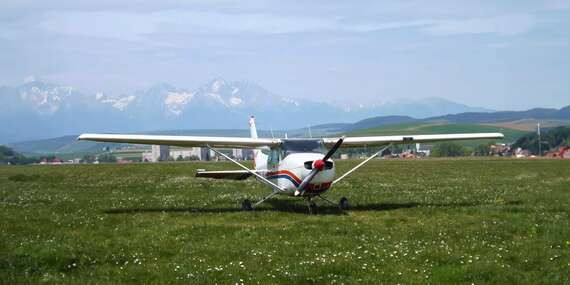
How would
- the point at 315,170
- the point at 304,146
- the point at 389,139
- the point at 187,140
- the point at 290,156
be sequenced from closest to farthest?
1. the point at 315,170
2. the point at 290,156
3. the point at 304,146
4. the point at 187,140
5. the point at 389,139

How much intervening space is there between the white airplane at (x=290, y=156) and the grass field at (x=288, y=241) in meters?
0.81

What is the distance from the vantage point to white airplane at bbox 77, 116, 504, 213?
64.5ft

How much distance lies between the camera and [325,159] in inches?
757

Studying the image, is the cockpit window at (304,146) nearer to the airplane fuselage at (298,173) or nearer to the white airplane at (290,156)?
the white airplane at (290,156)

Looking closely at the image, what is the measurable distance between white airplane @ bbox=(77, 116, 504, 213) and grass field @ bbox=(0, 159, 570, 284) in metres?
0.81

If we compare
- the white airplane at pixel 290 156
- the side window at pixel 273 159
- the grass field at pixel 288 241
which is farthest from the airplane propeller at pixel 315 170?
the side window at pixel 273 159

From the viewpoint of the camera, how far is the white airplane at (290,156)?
19.7 metres

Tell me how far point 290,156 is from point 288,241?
691cm

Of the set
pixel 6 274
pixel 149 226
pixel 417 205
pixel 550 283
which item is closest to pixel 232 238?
pixel 149 226

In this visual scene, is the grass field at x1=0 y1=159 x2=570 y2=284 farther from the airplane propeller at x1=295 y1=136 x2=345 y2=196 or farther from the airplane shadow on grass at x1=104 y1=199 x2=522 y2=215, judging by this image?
the airplane propeller at x1=295 y1=136 x2=345 y2=196

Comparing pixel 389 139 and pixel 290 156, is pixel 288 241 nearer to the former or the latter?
pixel 290 156

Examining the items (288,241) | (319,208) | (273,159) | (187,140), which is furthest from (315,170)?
(288,241)

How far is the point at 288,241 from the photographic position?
45.7 feet

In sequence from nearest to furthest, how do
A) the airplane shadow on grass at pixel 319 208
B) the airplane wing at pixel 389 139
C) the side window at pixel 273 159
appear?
1. the airplane shadow on grass at pixel 319 208
2. the side window at pixel 273 159
3. the airplane wing at pixel 389 139
